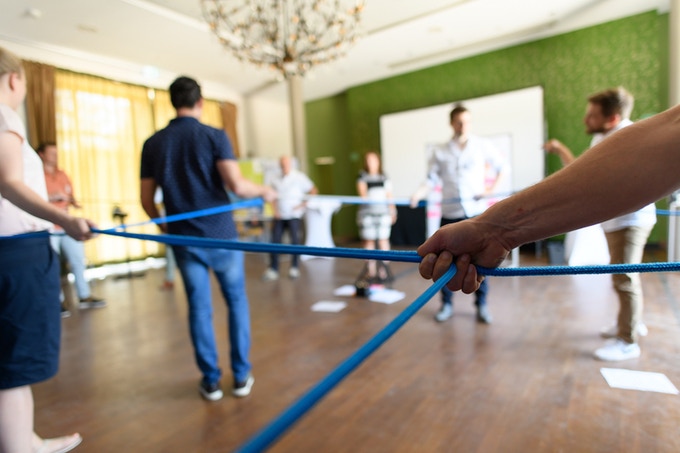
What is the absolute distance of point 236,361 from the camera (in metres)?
2.07

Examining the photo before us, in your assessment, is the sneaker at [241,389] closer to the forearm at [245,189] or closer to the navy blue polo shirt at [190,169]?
the navy blue polo shirt at [190,169]

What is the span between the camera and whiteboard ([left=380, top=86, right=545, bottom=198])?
639cm

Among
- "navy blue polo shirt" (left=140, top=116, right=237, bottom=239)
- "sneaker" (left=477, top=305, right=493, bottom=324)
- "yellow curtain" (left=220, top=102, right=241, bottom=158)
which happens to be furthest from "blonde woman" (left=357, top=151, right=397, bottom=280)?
"yellow curtain" (left=220, top=102, right=241, bottom=158)

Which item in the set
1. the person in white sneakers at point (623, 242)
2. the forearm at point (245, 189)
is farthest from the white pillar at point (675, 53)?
the forearm at point (245, 189)

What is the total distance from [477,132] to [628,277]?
510 cm

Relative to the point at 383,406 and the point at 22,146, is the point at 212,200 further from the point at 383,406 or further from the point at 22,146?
the point at 383,406

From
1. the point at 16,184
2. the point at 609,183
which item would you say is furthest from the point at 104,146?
the point at 609,183

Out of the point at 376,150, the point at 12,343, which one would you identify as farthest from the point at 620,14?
the point at 12,343

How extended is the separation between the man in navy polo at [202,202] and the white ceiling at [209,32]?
3.88 meters

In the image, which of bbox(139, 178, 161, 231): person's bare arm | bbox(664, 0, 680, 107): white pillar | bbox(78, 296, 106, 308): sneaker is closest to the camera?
bbox(139, 178, 161, 231): person's bare arm

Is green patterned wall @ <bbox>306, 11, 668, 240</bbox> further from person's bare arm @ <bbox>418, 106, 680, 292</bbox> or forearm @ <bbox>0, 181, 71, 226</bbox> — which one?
forearm @ <bbox>0, 181, 71, 226</bbox>

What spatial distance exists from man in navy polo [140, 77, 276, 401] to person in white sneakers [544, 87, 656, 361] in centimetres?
189

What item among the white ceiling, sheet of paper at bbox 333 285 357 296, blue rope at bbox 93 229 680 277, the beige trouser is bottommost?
sheet of paper at bbox 333 285 357 296

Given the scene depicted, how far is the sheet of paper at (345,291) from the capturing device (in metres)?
4.09
